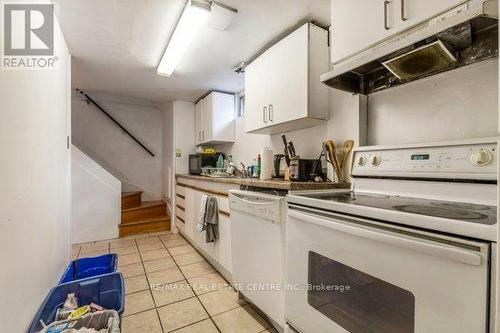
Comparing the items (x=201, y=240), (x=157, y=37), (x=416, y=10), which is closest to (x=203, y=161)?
(x=201, y=240)

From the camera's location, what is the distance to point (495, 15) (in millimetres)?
728

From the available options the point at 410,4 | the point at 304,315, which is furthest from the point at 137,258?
the point at 410,4

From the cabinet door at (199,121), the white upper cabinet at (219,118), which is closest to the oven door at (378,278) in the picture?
the white upper cabinet at (219,118)

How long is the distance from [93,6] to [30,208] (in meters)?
1.37

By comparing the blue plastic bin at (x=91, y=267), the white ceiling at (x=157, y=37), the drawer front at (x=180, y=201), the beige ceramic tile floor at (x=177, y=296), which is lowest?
the beige ceramic tile floor at (x=177, y=296)

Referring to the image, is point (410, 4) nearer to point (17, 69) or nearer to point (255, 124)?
point (255, 124)

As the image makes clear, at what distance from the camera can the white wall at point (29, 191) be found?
33.6 inches

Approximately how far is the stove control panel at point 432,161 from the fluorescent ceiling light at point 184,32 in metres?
1.37

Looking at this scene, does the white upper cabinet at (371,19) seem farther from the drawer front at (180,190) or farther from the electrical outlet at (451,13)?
the drawer front at (180,190)

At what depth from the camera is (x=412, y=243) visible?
692 millimetres

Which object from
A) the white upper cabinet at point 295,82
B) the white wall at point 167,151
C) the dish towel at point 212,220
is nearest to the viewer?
the white upper cabinet at point 295,82

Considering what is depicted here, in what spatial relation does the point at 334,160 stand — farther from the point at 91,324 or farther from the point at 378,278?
the point at 91,324

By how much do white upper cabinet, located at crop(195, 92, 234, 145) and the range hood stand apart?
1957 millimetres

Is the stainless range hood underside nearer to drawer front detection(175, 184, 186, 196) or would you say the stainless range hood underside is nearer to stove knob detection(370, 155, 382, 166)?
stove knob detection(370, 155, 382, 166)
